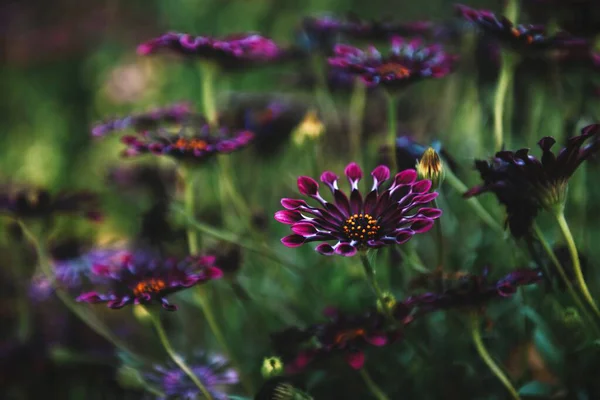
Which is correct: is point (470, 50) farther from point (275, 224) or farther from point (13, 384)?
point (13, 384)

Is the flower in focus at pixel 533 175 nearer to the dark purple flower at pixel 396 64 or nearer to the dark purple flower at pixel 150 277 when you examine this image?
the dark purple flower at pixel 396 64

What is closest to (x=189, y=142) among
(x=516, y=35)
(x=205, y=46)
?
(x=205, y=46)

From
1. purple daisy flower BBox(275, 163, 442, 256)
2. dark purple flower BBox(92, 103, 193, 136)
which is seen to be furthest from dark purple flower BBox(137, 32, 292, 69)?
purple daisy flower BBox(275, 163, 442, 256)

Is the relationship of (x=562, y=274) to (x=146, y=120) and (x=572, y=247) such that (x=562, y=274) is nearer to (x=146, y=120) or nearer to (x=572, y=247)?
(x=572, y=247)

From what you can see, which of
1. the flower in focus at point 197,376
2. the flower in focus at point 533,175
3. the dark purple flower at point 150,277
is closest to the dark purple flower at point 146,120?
the dark purple flower at point 150,277

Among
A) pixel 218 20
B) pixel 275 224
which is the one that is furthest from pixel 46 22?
pixel 275 224
